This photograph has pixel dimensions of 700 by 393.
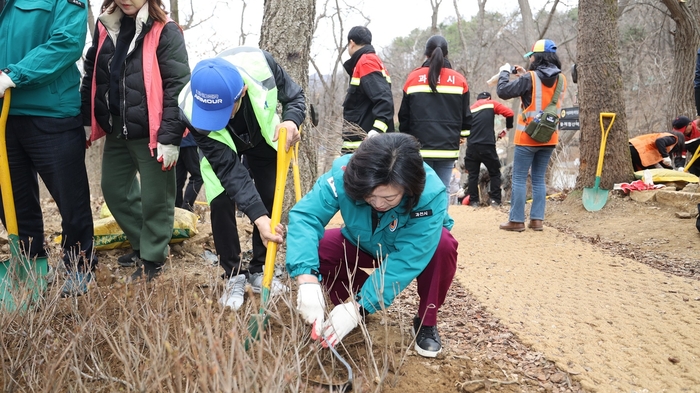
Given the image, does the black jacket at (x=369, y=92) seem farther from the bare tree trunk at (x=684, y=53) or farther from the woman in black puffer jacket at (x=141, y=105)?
the bare tree trunk at (x=684, y=53)

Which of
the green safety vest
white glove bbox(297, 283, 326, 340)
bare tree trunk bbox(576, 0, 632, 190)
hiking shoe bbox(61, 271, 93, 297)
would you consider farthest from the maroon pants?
bare tree trunk bbox(576, 0, 632, 190)

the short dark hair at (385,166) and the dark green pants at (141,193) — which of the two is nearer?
A: the short dark hair at (385,166)

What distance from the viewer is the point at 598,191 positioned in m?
5.87

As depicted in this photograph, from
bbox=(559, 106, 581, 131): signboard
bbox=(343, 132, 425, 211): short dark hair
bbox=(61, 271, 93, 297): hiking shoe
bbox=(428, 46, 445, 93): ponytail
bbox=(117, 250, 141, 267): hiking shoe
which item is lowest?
bbox=(117, 250, 141, 267): hiking shoe

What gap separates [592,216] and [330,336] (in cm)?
448

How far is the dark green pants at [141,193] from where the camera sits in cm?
306

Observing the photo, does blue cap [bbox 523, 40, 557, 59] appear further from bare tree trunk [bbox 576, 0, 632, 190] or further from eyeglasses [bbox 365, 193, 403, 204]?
eyeglasses [bbox 365, 193, 403, 204]

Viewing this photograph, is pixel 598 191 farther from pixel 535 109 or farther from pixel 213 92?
pixel 213 92

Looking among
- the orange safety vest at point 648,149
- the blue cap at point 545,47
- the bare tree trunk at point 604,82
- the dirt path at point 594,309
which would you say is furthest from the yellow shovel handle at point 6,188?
the orange safety vest at point 648,149

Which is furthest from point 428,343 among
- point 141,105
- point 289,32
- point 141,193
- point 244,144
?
point 289,32

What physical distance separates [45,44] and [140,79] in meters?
0.46

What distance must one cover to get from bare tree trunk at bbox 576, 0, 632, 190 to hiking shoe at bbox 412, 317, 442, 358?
4.30 metres

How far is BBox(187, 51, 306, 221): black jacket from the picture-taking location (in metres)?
2.49

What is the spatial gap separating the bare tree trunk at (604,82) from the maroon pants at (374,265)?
425 cm
